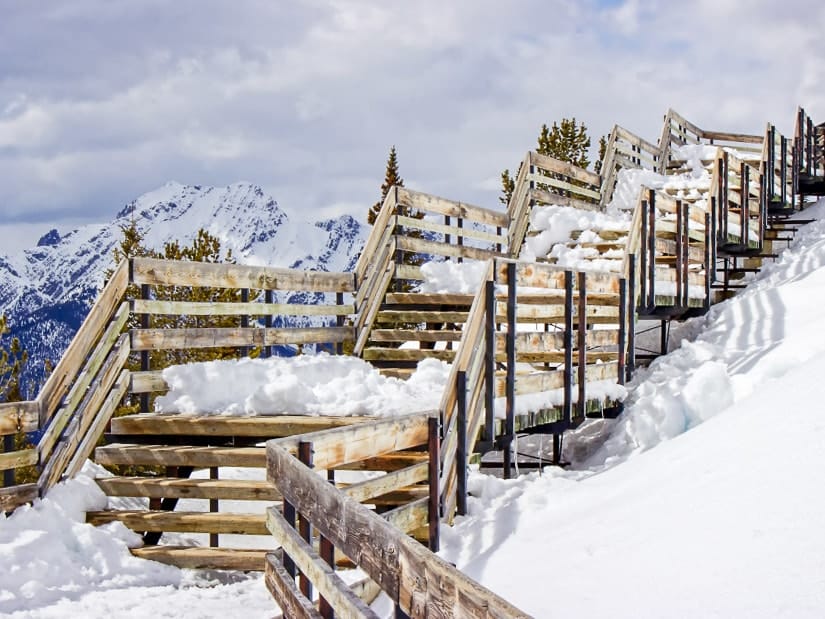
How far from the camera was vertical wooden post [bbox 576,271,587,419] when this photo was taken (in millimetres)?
9219

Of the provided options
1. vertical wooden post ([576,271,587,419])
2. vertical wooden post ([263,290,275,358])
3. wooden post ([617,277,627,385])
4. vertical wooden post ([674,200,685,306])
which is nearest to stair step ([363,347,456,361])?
vertical wooden post ([263,290,275,358])

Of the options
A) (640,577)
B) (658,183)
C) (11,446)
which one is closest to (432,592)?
(640,577)

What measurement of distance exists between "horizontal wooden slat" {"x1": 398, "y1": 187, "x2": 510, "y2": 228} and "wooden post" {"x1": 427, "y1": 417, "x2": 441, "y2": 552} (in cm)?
749

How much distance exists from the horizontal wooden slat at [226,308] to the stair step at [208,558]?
257cm

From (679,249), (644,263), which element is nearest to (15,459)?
(644,263)

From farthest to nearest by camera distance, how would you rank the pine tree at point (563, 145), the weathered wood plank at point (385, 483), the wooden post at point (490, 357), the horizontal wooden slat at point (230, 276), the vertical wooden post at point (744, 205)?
1. the pine tree at point (563, 145)
2. the vertical wooden post at point (744, 205)
3. the horizontal wooden slat at point (230, 276)
4. the wooden post at point (490, 357)
5. the weathered wood plank at point (385, 483)

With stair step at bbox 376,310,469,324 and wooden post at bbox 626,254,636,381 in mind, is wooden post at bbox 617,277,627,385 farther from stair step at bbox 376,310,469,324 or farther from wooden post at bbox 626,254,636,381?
stair step at bbox 376,310,469,324

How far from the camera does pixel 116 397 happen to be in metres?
8.27

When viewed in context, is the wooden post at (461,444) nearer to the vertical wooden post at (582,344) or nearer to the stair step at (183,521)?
the stair step at (183,521)

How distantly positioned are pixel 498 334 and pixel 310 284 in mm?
3827

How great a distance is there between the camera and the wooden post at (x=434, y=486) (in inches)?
243

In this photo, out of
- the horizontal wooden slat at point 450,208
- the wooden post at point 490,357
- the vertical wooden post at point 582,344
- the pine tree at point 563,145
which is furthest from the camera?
the pine tree at point 563,145

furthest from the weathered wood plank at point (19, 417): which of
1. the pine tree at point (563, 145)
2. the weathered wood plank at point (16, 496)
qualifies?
the pine tree at point (563, 145)

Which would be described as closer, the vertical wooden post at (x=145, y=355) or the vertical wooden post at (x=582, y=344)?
the vertical wooden post at (x=145, y=355)
